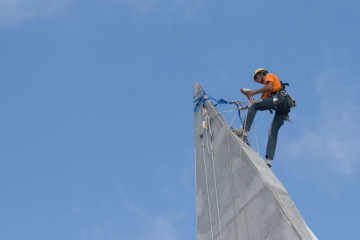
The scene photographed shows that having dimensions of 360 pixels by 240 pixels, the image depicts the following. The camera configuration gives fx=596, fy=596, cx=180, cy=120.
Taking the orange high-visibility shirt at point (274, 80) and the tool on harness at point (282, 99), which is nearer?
the tool on harness at point (282, 99)

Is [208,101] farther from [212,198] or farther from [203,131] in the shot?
[212,198]

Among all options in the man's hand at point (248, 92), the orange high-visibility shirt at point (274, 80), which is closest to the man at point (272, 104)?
the orange high-visibility shirt at point (274, 80)

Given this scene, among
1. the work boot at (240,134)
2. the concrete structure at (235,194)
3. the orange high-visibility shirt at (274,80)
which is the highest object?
the orange high-visibility shirt at (274,80)

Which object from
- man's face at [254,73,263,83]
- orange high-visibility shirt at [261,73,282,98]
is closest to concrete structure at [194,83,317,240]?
man's face at [254,73,263,83]

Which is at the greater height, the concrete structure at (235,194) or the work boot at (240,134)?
the work boot at (240,134)

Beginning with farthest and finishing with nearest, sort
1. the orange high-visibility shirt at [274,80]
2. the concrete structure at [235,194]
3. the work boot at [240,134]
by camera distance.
→ the orange high-visibility shirt at [274,80], the work boot at [240,134], the concrete structure at [235,194]

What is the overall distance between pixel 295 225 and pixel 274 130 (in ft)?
11.4

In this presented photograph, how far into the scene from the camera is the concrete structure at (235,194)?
8516 millimetres

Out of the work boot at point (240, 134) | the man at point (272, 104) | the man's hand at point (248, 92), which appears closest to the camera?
the work boot at point (240, 134)

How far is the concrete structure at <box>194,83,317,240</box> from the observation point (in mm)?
8516

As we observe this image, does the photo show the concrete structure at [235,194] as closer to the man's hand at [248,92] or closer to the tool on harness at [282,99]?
the man's hand at [248,92]

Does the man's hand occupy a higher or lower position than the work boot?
higher

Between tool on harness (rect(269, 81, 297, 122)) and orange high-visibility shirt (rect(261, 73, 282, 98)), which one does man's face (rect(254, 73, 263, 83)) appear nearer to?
orange high-visibility shirt (rect(261, 73, 282, 98))

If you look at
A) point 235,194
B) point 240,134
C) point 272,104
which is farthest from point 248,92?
point 235,194
